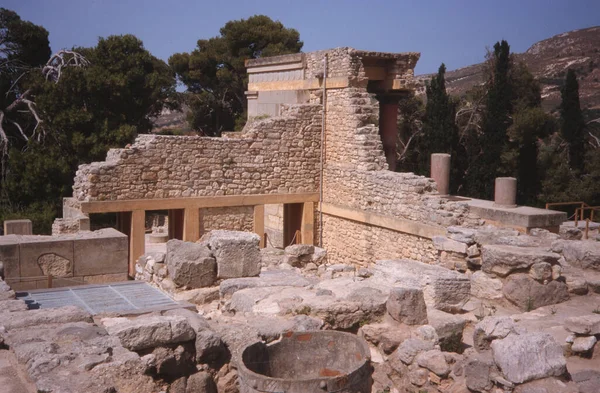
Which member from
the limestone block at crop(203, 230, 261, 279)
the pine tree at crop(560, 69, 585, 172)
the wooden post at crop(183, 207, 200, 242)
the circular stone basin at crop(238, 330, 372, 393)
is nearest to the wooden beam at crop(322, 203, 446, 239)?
the wooden post at crop(183, 207, 200, 242)

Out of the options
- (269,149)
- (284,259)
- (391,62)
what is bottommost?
(284,259)

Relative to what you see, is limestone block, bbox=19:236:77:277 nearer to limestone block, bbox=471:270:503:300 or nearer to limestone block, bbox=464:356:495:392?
limestone block, bbox=471:270:503:300

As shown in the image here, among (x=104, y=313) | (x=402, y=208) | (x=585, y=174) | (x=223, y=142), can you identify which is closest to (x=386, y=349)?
(x=104, y=313)

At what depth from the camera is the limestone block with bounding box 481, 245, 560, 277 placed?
8.74m

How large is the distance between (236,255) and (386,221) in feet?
20.2

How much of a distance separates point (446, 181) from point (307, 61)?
511 centimetres

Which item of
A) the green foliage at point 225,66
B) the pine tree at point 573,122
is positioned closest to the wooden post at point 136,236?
the green foliage at point 225,66

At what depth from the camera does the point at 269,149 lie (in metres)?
16.8

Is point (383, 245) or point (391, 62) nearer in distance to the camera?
point (383, 245)

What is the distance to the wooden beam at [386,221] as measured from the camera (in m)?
12.9

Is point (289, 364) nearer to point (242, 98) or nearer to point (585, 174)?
point (585, 174)

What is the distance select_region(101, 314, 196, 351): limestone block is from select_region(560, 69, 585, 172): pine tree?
929 inches

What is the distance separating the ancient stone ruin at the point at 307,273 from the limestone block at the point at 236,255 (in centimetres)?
2

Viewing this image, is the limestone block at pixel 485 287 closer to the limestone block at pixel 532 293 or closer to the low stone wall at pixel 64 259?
the limestone block at pixel 532 293
